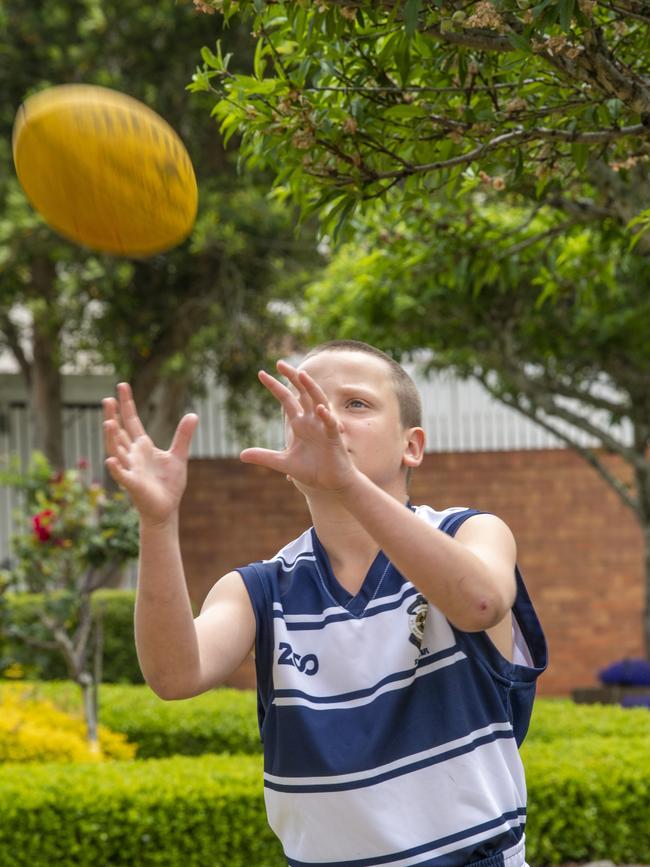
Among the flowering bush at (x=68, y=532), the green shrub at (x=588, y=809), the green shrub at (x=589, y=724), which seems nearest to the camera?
the green shrub at (x=588, y=809)

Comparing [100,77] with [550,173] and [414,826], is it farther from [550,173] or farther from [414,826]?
[414,826]

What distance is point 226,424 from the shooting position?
13609 mm

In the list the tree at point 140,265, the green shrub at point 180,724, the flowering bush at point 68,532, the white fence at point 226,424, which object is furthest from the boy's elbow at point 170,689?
the white fence at point 226,424

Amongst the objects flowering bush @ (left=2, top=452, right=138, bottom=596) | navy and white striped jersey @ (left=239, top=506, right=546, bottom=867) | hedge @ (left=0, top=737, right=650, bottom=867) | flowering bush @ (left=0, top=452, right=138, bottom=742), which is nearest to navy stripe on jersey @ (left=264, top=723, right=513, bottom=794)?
navy and white striped jersey @ (left=239, top=506, right=546, bottom=867)

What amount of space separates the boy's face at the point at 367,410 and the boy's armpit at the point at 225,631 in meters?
0.32

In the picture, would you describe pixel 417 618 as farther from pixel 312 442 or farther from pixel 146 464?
pixel 146 464

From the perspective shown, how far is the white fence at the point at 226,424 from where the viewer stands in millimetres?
13383

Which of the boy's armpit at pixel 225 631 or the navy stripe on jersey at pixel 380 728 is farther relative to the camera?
the boy's armpit at pixel 225 631

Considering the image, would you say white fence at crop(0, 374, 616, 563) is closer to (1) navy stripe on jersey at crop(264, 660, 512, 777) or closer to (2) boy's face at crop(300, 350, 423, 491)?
(2) boy's face at crop(300, 350, 423, 491)

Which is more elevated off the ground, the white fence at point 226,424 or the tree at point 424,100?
the white fence at point 226,424

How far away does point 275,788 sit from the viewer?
186 cm

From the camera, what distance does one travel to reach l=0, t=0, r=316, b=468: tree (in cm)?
1080

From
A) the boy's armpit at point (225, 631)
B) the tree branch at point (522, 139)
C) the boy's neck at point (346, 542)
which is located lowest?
the boy's armpit at point (225, 631)

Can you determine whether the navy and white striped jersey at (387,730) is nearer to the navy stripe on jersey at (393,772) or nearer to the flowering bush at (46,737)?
the navy stripe on jersey at (393,772)
